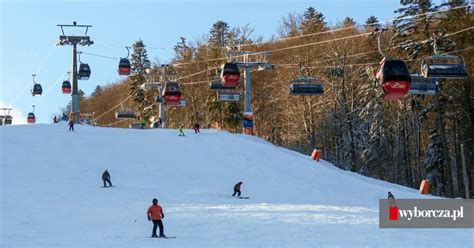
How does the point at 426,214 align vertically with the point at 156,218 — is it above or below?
below

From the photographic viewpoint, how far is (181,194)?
29.8 metres

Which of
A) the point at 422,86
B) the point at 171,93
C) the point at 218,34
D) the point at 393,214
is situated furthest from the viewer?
the point at 218,34

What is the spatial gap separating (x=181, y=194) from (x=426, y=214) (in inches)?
423

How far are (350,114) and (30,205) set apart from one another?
34062 mm

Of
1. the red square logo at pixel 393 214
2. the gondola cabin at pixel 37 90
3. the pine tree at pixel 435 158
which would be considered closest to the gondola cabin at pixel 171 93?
the red square logo at pixel 393 214

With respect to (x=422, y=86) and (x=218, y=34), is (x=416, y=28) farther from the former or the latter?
(x=218, y=34)

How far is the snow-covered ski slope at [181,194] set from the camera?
19.8 metres

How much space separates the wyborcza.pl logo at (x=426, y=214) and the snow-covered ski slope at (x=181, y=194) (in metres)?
0.76

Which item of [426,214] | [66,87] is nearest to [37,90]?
[66,87]

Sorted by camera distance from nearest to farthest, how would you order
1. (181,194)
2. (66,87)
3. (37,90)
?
(181,194), (66,87), (37,90)

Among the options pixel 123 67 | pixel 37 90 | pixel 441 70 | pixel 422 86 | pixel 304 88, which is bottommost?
pixel 422 86

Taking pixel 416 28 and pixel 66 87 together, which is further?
pixel 66 87

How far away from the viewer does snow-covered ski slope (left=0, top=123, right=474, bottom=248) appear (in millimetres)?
19766

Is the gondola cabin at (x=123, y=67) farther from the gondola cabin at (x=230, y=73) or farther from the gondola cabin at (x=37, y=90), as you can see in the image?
the gondola cabin at (x=230, y=73)
